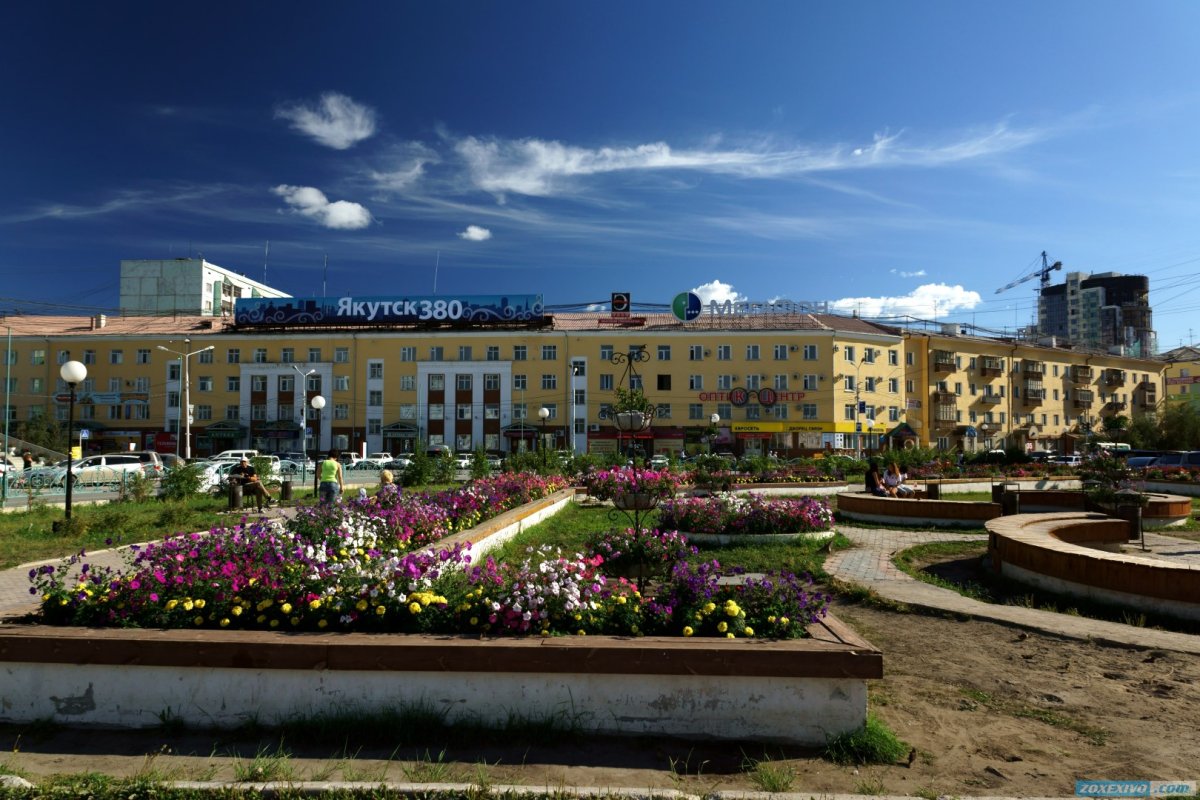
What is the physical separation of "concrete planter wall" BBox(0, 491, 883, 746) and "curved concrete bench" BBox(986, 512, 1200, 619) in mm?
5253

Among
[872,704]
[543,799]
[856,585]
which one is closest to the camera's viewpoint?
[543,799]

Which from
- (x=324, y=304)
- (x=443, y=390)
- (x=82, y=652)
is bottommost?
(x=82, y=652)

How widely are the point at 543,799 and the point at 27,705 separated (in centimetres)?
335

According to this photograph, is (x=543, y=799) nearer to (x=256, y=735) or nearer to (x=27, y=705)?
(x=256, y=735)

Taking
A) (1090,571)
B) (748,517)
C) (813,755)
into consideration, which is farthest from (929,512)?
(813,755)

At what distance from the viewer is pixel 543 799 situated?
11.1 feet

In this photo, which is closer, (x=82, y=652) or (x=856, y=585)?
(x=82, y=652)

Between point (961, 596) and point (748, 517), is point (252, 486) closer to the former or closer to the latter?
point (748, 517)

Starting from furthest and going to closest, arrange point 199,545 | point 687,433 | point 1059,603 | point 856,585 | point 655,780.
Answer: point 687,433 < point 856,585 < point 1059,603 < point 199,545 < point 655,780

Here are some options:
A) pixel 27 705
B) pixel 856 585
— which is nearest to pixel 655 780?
pixel 27 705

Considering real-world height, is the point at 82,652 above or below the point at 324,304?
below

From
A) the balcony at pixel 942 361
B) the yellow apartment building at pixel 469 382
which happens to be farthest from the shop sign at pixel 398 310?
the balcony at pixel 942 361

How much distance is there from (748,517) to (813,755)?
28.0 feet

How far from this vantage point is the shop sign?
5391 cm
